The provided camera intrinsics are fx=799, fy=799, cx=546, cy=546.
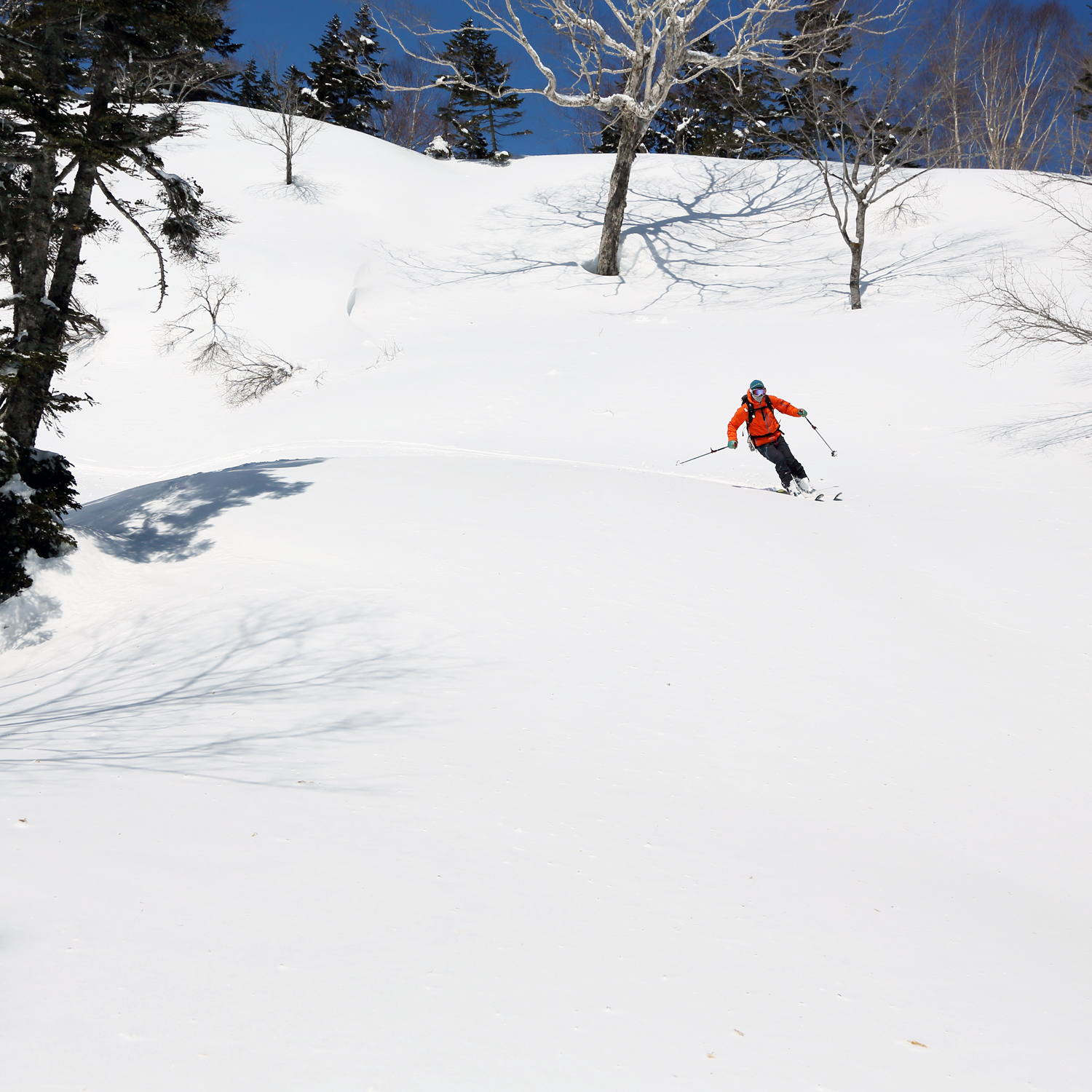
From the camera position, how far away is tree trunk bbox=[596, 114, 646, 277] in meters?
22.6

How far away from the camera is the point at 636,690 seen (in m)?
6.04

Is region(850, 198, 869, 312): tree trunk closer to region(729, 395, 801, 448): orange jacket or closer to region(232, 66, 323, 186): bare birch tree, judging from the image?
region(729, 395, 801, 448): orange jacket

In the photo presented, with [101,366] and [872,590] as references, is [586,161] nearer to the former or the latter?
[101,366]

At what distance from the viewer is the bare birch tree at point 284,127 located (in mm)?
26703

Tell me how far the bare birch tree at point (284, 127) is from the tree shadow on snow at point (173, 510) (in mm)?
19497

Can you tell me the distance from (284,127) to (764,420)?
77.1 ft

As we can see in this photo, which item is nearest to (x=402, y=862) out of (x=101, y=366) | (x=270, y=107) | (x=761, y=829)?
(x=761, y=829)

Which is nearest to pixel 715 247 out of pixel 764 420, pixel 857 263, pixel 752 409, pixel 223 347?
pixel 857 263

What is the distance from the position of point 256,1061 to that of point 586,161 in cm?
3318

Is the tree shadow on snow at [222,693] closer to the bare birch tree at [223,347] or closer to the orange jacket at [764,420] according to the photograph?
the orange jacket at [764,420]

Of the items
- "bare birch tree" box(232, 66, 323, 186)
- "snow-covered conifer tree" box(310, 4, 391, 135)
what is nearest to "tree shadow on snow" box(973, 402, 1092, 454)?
"bare birch tree" box(232, 66, 323, 186)

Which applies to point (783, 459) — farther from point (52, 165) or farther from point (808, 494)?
point (52, 165)

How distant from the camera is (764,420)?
454 inches

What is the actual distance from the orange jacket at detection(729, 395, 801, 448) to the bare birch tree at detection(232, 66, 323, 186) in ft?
68.7
